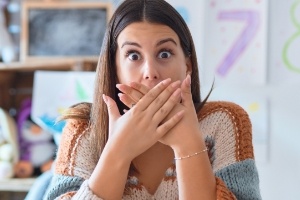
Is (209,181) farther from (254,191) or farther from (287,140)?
(287,140)

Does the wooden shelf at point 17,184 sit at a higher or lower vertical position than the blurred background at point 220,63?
lower

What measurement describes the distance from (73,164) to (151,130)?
206 mm

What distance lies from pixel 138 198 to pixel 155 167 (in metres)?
0.08

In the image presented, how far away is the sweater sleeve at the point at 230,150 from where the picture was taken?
0.90 meters

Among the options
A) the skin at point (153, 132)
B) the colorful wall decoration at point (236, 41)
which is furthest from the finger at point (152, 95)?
the colorful wall decoration at point (236, 41)

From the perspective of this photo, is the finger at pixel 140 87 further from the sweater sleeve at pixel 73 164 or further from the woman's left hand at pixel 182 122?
the sweater sleeve at pixel 73 164

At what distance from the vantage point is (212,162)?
3.20 feet

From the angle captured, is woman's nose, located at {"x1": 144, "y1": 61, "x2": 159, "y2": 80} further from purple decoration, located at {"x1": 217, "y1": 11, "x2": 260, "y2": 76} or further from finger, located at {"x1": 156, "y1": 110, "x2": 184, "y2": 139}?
purple decoration, located at {"x1": 217, "y1": 11, "x2": 260, "y2": 76}

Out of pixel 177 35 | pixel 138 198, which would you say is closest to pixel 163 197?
pixel 138 198

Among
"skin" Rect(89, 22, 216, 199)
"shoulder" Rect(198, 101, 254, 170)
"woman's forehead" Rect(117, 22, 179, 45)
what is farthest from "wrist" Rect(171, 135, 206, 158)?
"woman's forehead" Rect(117, 22, 179, 45)

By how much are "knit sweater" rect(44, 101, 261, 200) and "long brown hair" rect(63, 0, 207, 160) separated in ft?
0.10

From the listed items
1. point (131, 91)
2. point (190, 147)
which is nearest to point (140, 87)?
point (131, 91)

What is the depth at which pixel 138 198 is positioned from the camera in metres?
0.96

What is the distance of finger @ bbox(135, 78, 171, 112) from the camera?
87 centimetres
